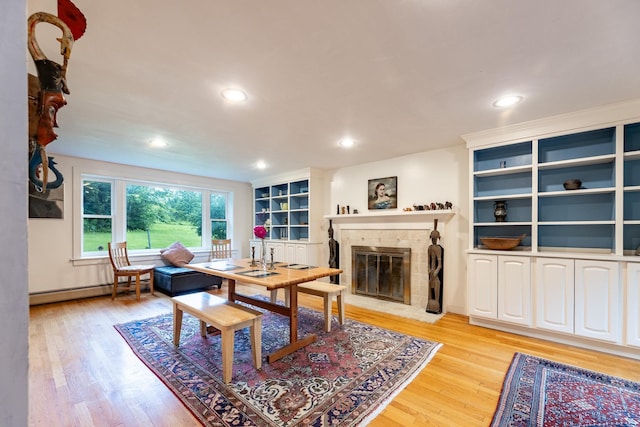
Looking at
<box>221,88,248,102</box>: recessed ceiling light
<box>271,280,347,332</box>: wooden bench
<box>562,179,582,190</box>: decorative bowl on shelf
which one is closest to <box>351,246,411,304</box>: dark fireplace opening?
<box>271,280,347,332</box>: wooden bench

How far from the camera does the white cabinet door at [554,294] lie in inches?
108

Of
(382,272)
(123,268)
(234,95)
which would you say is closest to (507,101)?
(234,95)

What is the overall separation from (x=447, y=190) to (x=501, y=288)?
4.77 feet

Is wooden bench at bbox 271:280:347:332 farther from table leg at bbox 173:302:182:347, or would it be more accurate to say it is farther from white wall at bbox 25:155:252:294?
white wall at bbox 25:155:252:294

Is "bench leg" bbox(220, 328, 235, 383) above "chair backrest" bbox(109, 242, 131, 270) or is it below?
below

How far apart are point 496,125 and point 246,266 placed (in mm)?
3261

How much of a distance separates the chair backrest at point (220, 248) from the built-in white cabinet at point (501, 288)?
473cm

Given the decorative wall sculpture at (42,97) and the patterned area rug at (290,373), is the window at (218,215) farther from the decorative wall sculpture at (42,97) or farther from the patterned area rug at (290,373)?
the decorative wall sculpture at (42,97)

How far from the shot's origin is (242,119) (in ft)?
9.19

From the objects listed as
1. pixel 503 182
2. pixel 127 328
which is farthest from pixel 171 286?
pixel 503 182

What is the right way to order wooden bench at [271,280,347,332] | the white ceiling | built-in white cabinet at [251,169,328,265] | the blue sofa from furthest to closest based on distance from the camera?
built-in white cabinet at [251,169,328,265] → the blue sofa → wooden bench at [271,280,347,332] → the white ceiling

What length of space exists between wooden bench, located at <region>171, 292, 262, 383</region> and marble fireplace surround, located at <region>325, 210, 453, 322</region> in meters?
2.15

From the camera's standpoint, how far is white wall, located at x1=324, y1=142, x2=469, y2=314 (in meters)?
3.75

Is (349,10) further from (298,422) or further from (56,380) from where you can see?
(56,380)
